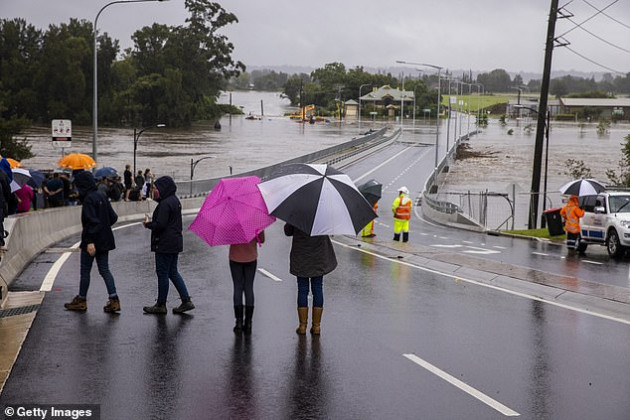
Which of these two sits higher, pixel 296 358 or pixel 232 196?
pixel 232 196

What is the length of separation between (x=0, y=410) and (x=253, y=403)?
2.18 m

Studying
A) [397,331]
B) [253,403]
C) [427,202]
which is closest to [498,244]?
[397,331]

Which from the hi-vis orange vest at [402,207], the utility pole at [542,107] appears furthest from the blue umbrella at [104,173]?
the utility pole at [542,107]

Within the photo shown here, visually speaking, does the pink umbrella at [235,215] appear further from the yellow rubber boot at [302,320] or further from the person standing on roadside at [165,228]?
the yellow rubber boot at [302,320]

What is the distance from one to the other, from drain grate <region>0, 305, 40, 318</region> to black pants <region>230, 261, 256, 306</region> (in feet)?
9.52

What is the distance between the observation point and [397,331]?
38.8 ft

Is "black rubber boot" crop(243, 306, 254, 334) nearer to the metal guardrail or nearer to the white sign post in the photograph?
the white sign post

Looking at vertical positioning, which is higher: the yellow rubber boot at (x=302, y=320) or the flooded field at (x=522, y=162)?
the yellow rubber boot at (x=302, y=320)

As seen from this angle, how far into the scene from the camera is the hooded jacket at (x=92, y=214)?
39.7 ft

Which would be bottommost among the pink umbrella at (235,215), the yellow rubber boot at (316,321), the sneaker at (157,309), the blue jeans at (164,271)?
the sneaker at (157,309)

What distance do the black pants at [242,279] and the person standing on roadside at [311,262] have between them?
0.57 metres

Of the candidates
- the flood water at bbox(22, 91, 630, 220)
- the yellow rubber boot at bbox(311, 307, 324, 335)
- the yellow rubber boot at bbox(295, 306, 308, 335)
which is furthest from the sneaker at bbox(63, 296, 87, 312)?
the flood water at bbox(22, 91, 630, 220)

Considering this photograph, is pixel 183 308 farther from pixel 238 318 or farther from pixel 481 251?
pixel 481 251

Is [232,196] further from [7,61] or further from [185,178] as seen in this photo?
[7,61]
